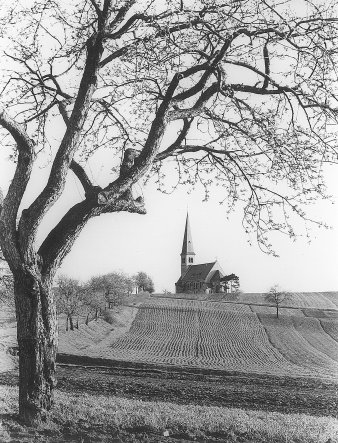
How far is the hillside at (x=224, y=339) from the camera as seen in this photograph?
3722 cm

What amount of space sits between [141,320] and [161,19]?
59029mm

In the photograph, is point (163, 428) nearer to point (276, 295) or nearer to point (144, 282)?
point (276, 295)

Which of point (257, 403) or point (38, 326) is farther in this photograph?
point (257, 403)

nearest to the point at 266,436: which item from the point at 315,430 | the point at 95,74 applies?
the point at 315,430

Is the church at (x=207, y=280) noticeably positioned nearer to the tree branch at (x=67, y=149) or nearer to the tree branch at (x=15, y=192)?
the tree branch at (x=67, y=149)

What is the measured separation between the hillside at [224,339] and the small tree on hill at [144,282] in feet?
135

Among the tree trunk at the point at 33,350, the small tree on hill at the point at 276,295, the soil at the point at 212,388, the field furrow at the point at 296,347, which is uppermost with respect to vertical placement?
the tree trunk at the point at 33,350

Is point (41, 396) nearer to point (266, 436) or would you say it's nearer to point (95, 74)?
point (266, 436)

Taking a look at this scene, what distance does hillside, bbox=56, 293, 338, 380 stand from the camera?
37219 mm

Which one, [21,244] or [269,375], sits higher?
[21,244]

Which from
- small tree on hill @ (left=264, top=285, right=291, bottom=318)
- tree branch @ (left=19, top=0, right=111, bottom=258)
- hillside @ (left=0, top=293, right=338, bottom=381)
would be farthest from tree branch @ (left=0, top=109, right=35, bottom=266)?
small tree on hill @ (left=264, top=285, right=291, bottom=318)

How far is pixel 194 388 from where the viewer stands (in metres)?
20.7

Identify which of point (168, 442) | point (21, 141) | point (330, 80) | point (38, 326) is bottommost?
point (168, 442)

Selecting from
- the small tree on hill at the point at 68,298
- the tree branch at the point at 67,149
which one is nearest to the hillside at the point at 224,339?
the small tree on hill at the point at 68,298
